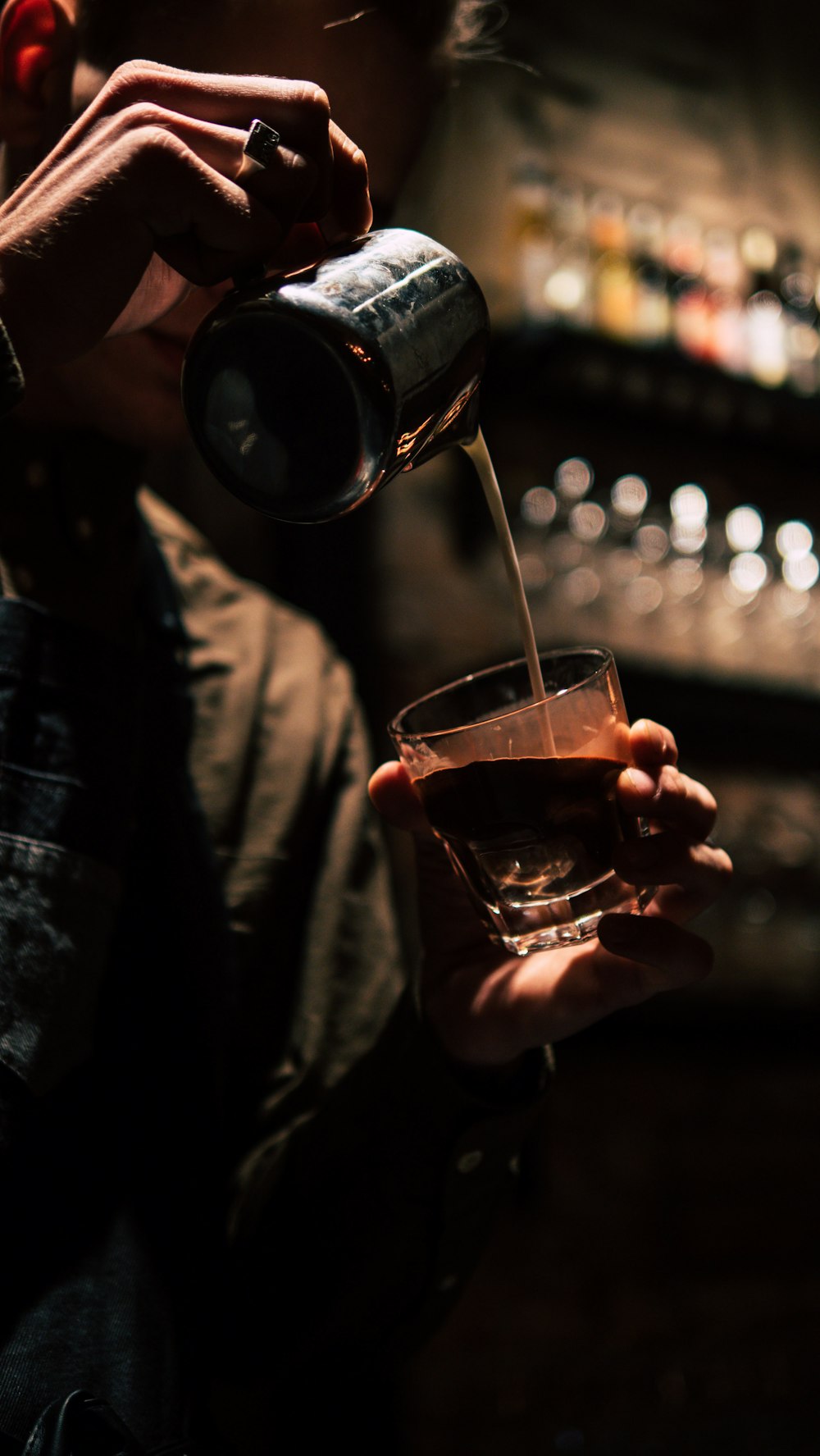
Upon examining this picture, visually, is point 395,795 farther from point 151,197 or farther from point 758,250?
point 758,250

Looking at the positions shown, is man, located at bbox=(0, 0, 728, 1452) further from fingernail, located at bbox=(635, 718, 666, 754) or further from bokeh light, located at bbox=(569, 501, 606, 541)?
bokeh light, located at bbox=(569, 501, 606, 541)

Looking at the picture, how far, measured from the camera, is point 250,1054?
4.19ft

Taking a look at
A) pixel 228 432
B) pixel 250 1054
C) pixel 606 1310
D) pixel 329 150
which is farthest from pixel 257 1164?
pixel 606 1310

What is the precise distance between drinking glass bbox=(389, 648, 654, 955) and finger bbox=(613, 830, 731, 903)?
0.03m

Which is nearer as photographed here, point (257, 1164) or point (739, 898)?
point (257, 1164)

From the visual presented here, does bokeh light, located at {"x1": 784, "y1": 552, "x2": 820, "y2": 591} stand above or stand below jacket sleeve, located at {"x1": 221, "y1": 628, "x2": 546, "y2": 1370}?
below

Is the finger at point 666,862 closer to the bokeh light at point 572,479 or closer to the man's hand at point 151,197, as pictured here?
the man's hand at point 151,197

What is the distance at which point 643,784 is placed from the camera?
0.83 metres

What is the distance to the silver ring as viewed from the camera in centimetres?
66

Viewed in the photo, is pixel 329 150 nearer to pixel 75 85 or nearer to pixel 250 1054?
pixel 75 85

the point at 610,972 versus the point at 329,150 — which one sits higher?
the point at 329,150

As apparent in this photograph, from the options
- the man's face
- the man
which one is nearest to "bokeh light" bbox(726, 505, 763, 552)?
the man

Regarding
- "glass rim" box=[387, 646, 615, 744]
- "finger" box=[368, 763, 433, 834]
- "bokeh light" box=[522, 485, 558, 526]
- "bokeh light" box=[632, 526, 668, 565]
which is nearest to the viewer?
"glass rim" box=[387, 646, 615, 744]

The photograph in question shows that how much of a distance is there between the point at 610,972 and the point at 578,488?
2018mm
